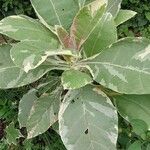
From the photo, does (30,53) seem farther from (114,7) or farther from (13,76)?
(114,7)

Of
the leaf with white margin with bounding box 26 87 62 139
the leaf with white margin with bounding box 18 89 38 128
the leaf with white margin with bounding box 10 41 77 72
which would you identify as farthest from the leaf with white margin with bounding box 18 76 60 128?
the leaf with white margin with bounding box 10 41 77 72

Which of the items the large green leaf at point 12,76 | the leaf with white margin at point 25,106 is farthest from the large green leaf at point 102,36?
the leaf with white margin at point 25,106

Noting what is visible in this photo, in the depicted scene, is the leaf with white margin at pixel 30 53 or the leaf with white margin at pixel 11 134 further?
the leaf with white margin at pixel 11 134

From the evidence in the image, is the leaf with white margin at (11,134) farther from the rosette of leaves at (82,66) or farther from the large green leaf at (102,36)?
the large green leaf at (102,36)

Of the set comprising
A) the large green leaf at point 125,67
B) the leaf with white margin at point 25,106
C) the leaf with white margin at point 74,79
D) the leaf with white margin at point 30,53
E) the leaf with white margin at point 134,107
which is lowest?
the leaf with white margin at point 134,107

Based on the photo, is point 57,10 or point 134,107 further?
point 134,107

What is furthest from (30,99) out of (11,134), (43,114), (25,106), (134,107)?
(134,107)

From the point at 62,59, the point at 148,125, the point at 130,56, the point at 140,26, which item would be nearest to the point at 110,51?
the point at 130,56

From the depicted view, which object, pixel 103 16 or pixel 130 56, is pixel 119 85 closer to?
pixel 130 56
